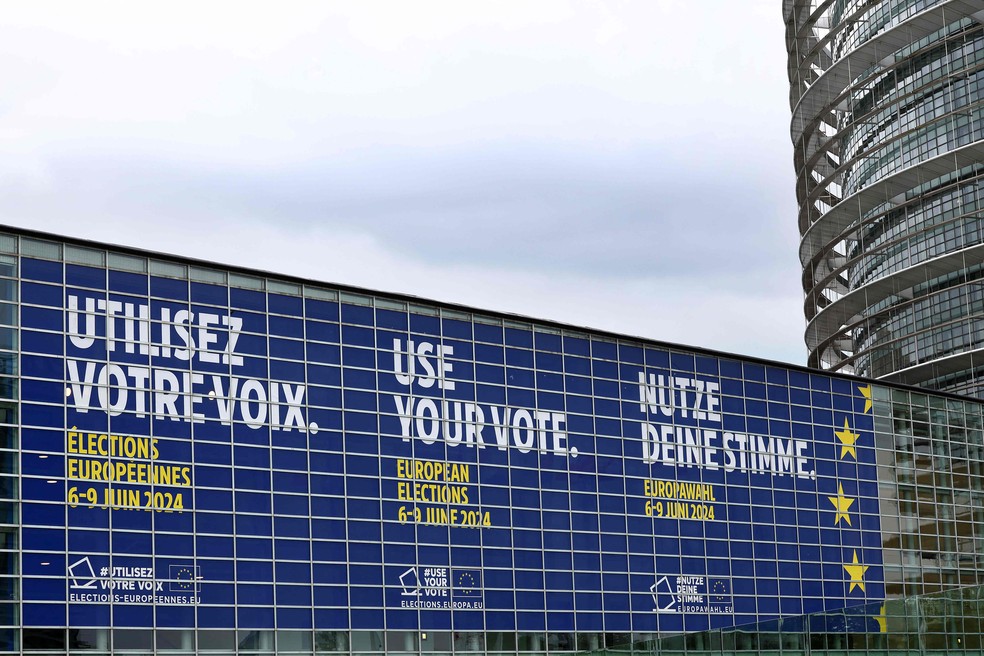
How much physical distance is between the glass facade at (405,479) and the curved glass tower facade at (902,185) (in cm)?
1289

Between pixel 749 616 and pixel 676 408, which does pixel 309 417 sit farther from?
pixel 749 616

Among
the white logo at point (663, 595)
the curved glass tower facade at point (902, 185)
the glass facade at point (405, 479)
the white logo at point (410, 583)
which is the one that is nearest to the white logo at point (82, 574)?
the glass facade at point (405, 479)

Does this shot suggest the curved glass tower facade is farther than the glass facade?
Yes

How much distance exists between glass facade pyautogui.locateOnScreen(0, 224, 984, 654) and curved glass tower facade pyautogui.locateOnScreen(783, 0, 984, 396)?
12.9m

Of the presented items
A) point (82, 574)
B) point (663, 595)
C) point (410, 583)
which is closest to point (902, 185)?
point (663, 595)

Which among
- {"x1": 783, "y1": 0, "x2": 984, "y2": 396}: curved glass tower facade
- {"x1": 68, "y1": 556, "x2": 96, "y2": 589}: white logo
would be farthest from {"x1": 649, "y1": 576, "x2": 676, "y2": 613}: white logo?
{"x1": 783, "y1": 0, "x2": 984, "y2": 396}: curved glass tower facade

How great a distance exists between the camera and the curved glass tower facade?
78.8 metres

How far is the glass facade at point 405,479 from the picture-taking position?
44062 mm

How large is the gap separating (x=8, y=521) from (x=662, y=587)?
83.4 ft

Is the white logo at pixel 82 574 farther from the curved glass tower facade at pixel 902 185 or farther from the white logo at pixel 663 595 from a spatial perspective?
the curved glass tower facade at pixel 902 185

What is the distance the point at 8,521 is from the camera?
42500 mm

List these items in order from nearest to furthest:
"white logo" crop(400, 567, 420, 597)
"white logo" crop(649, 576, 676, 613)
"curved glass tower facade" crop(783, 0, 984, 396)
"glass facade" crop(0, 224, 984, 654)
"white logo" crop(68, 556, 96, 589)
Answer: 1. "white logo" crop(68, 556, 96, 589)
2. "glass facade" crop(0, 224, 984, 654)
3. "white logo" crop(400, 567, 420, 597)
4. "white logo" crop(649, 576, 676, 613)
5. "curved glass tower facade" crop(783, 0, 984, 396)

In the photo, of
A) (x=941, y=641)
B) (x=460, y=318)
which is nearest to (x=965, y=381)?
(x=941, y=641)

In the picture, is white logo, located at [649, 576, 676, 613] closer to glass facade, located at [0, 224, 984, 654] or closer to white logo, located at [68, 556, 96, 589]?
glass facade, located at [0, 224, 984, 654]
